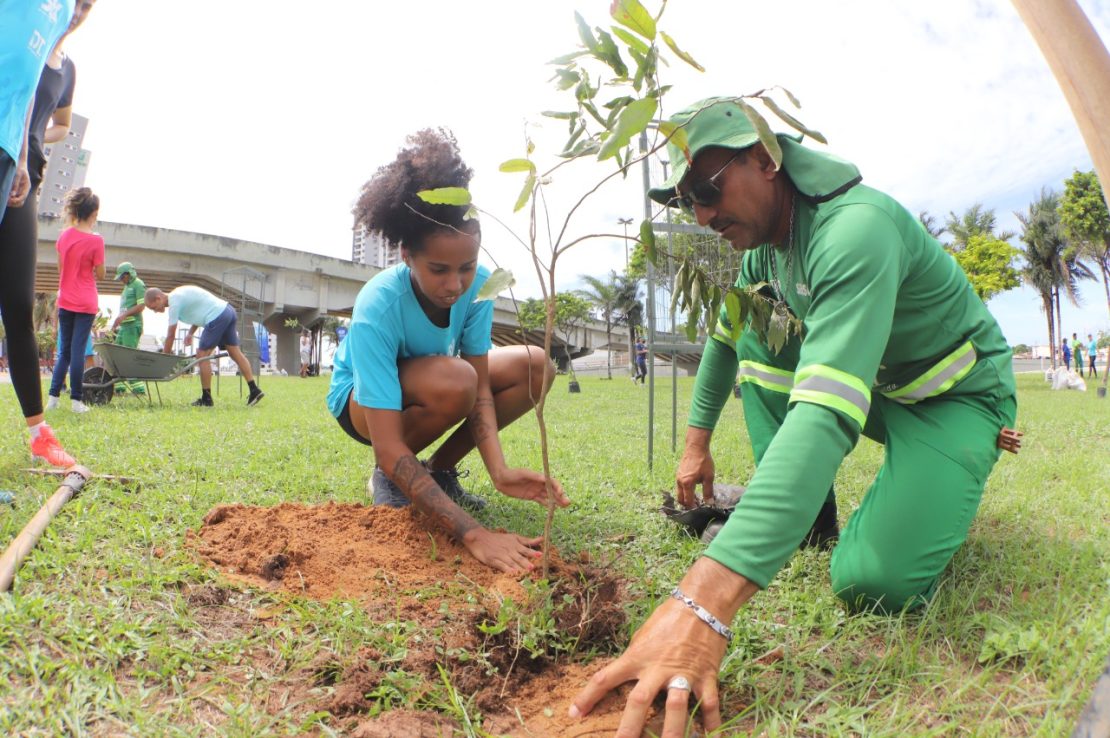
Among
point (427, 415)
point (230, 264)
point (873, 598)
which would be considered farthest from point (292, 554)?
point (230, 264)

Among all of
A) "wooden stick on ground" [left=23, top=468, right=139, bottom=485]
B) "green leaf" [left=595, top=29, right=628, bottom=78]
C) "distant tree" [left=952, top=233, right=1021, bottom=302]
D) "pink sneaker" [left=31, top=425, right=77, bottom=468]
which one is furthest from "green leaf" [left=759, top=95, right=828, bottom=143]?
"distant tree" [left=952, top=233, right=1021, bottom=302]

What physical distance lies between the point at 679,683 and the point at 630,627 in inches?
20.9

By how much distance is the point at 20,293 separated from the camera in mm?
2715

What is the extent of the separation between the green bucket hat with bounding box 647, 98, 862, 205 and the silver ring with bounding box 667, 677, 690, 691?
3.77 feet

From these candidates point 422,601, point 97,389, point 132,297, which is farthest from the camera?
point 132,297

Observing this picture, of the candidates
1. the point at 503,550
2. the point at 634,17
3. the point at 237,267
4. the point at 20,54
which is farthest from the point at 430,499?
the point at 237,267

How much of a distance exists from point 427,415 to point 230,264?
27612 mm

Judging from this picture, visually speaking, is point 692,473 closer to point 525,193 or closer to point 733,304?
point 733,304

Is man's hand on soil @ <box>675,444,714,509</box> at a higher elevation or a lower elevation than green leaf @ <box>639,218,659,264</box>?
lower

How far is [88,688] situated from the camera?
1354mm

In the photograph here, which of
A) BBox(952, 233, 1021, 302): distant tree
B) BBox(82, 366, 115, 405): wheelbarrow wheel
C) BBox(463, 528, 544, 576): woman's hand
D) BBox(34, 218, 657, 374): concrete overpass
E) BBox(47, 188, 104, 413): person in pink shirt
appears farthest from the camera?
BBox(34, 218, 657, 374): concrete overpass

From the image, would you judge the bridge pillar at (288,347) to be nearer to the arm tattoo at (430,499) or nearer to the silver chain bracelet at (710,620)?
the arm tattoo at (430,499)

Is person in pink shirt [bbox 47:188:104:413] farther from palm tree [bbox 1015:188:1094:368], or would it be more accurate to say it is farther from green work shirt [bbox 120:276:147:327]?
palm tree [bbox 1015:188:1094:368]

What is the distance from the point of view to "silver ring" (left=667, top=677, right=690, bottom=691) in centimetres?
115
